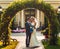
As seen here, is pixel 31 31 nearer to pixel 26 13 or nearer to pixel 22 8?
pixel 22 8

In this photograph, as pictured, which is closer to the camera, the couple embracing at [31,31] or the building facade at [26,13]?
the couple embracing at [31,31]

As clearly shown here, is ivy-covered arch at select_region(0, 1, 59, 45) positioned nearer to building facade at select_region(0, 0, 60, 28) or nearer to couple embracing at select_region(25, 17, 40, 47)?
couple embracing at select_region(25, 17, 40, 47)

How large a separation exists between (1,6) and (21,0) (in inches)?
1143

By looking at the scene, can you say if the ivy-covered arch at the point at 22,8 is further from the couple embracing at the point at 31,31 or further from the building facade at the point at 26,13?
the building facade at the point at 26,13

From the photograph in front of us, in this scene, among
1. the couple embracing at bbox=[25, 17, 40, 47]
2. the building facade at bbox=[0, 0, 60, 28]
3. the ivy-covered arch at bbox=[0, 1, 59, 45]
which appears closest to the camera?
the couple embracing at bbox=[25, 17, 40, 47]

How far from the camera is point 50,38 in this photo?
1986 cm

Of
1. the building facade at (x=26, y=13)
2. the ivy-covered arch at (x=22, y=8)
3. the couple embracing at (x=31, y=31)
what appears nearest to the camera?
the couple embracing at (x=31, y=31)

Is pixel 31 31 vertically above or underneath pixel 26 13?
underneath

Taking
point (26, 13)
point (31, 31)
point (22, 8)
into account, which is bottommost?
point (31, 31)

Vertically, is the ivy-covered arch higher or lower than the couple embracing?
higher

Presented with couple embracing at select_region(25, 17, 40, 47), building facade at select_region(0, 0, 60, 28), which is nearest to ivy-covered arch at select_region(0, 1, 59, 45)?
couple embracing at select_region(25, 17, 40, 47)

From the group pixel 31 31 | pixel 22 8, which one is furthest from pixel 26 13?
pixel 31 31

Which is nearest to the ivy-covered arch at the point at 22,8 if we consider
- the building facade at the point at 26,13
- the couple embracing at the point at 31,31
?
the couple embracing at the point at 31,31

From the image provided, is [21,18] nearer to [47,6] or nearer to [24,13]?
[24,13]
